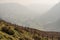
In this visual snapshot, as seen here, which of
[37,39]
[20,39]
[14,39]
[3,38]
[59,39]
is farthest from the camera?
[59,39]

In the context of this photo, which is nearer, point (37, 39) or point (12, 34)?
point (12, 34)

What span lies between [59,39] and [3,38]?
38574 millimetres

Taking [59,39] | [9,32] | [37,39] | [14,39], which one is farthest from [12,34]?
[59,39]

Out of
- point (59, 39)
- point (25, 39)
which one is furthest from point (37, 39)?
point (59, 39)

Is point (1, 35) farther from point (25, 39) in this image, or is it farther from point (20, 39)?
point (25, 39)

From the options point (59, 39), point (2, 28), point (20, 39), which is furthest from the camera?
point (59, 39)

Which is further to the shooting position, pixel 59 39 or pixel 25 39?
pixel 59 39

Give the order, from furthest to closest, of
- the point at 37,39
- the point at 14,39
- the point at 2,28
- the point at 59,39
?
the point at 59,39
the point at 37,39
the point at 2,28
the point at 14,39

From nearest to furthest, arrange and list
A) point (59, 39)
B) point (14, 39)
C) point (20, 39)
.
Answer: point (14, 39)
point (20, 39)
point (59, 39)

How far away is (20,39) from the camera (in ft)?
101

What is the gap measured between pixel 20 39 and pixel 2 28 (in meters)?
4.46

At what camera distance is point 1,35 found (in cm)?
2748

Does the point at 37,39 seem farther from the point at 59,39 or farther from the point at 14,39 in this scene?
the point at 59,39

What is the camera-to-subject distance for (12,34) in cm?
3159
